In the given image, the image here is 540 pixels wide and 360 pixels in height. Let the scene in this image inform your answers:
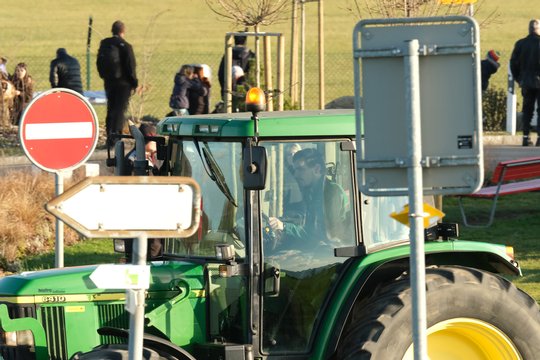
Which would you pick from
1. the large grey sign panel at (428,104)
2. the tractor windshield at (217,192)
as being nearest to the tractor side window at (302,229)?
the tractor windshield at (217,192)

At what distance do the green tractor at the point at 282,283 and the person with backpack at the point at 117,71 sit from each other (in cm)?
1230

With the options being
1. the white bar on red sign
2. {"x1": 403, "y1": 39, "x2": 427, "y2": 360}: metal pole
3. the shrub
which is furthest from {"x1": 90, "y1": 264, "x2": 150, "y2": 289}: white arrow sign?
the shrub

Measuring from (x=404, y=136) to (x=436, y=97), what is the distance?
21 centimetres

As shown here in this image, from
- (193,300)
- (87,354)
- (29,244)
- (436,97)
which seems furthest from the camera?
(29,244)

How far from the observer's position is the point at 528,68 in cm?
2125

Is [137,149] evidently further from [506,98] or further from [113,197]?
[506,98]

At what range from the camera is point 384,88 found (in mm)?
5645

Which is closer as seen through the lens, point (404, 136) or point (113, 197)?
point (113, 197)

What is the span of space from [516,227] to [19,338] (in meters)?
9.33

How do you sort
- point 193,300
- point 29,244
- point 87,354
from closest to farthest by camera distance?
point 87,354
point 193,300
point 29,244

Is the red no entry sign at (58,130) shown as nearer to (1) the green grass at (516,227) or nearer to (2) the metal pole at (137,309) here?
(1) the green grass at (516,227)

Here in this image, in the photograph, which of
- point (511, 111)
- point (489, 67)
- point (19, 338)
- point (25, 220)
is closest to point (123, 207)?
point (19, 338)

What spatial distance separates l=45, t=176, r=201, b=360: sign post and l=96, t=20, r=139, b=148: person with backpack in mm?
14526

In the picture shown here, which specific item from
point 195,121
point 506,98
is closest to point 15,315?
point 195,121
